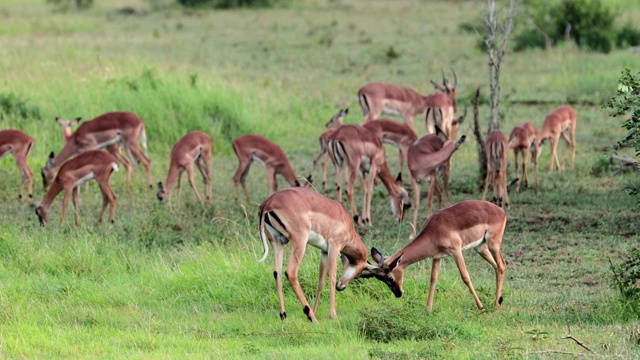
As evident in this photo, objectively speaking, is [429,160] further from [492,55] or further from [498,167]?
[492,55]

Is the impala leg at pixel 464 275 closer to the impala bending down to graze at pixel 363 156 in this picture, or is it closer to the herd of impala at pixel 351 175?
the herd of impala at pixel 351 175

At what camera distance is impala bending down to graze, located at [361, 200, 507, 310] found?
542 centimetres

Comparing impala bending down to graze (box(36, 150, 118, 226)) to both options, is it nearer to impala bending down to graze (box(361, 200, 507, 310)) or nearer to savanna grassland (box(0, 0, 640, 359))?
savanna grassland (box(0, 0, 640, 359))

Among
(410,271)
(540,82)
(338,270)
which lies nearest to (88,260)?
(338,270)

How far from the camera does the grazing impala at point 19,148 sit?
9.18 metres

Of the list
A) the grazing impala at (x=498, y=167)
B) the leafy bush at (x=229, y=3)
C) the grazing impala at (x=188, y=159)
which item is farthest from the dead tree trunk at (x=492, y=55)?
the leafy bush at (x=229, y=3)

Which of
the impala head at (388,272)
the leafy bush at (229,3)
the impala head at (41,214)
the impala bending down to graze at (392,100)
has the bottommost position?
the impala head at (41,214)

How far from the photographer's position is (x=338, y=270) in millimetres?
5879

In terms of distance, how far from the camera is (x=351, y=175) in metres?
8.49

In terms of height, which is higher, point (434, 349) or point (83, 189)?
point (434, 349)

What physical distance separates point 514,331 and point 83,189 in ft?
19.0

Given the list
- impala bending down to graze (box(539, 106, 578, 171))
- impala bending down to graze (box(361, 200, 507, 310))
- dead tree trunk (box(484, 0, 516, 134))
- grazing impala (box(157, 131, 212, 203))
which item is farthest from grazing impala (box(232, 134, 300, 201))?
impala bending down to graze (box(361, 200, 507, 310))

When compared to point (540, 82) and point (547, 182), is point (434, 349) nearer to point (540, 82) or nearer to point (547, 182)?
point (547, 182)

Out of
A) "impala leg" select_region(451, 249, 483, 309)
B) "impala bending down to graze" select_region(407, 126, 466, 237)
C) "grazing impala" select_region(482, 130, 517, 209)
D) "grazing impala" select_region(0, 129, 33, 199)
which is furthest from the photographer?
"grazing impala" select_region(0, 129, 33, 199)
